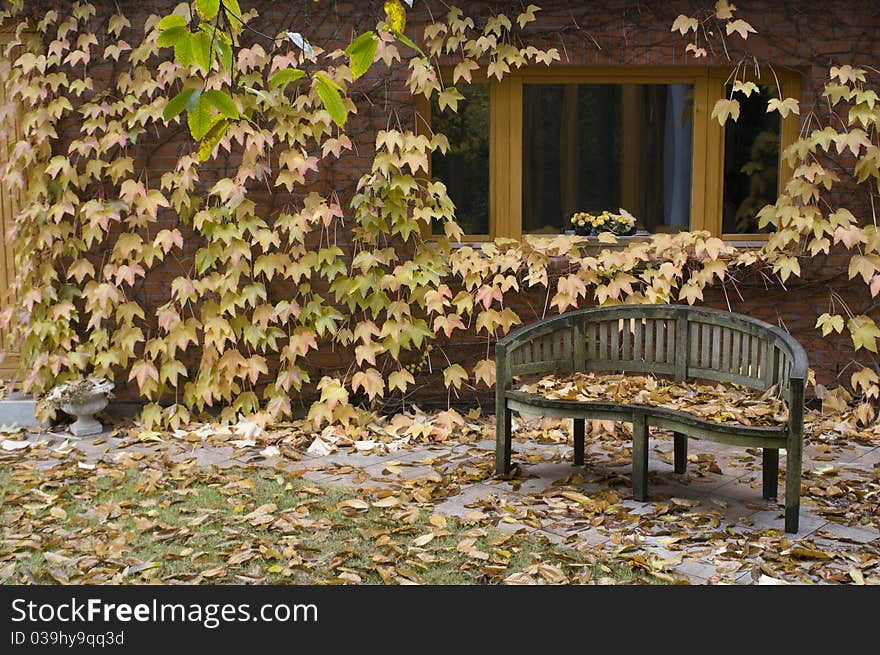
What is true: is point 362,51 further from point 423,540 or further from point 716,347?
point 716,347

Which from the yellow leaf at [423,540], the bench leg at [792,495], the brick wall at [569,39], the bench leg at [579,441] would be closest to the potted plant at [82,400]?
the brick wall at [569,39]

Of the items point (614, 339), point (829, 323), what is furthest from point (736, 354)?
point (829, 323)

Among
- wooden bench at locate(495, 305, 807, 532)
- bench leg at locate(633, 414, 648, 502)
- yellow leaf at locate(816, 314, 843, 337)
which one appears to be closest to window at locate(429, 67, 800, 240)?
yellow leaf at locate(816, 314, 843, 337)

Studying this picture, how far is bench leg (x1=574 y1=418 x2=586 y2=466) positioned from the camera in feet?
18.3

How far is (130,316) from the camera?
6629mm

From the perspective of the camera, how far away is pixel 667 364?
559cm

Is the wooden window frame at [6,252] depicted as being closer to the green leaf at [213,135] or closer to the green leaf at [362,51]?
the green leaf at [213,135]

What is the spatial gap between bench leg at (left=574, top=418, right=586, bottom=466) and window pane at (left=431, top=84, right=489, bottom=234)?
6.21 ft

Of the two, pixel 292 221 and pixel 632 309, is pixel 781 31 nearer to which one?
pixel 632 309

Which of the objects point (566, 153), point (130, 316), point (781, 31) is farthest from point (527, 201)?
point (130, 316)

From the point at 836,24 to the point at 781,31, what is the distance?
1.19 ft

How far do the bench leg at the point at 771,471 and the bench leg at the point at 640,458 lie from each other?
59 centimetres

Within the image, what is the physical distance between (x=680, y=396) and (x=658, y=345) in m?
0.42

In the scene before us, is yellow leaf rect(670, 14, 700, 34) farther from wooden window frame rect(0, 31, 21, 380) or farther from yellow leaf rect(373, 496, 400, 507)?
wooden window frame rect(0, 31, 21, 380)
